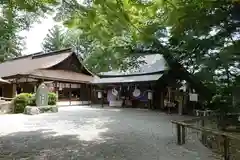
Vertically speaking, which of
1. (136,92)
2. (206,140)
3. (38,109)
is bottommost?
(206,140)

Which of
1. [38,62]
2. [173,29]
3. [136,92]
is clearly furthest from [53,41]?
[173,29]

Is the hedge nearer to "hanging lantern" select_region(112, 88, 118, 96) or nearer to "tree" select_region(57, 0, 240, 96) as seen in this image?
"tree" select_region(57, 0, 240, 96)

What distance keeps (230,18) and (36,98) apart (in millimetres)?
11527

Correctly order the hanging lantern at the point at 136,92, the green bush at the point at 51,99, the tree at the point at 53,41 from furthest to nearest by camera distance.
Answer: the tree at the point at 53,41 → the hanging lantern at the point at 136,92 → the green bush at the point at 51,99

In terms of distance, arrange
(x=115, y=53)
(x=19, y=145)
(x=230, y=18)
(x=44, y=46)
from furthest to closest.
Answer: (x=44, y=46), (x=115, y=53), (x=230, y=18), (x=19, y=145)

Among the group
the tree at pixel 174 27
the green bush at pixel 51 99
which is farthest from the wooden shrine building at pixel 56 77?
the tree at pixel 174 27

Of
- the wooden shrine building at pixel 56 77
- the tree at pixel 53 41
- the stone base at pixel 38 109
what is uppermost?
the tree at pixel 53 41

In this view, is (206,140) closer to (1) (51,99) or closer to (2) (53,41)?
(1) (51,99)

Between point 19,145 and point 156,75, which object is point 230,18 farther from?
point 156,75

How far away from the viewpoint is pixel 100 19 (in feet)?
15.5

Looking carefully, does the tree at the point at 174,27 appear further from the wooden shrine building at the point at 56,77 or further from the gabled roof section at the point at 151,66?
the wooden shrine building at the point at 56,77

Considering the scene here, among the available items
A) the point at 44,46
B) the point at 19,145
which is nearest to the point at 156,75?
the point at 19,145

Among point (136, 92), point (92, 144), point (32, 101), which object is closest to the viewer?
point (92, 144)

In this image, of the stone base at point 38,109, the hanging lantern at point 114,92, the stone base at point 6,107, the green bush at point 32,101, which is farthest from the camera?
the hanging lantern at point 114,92
